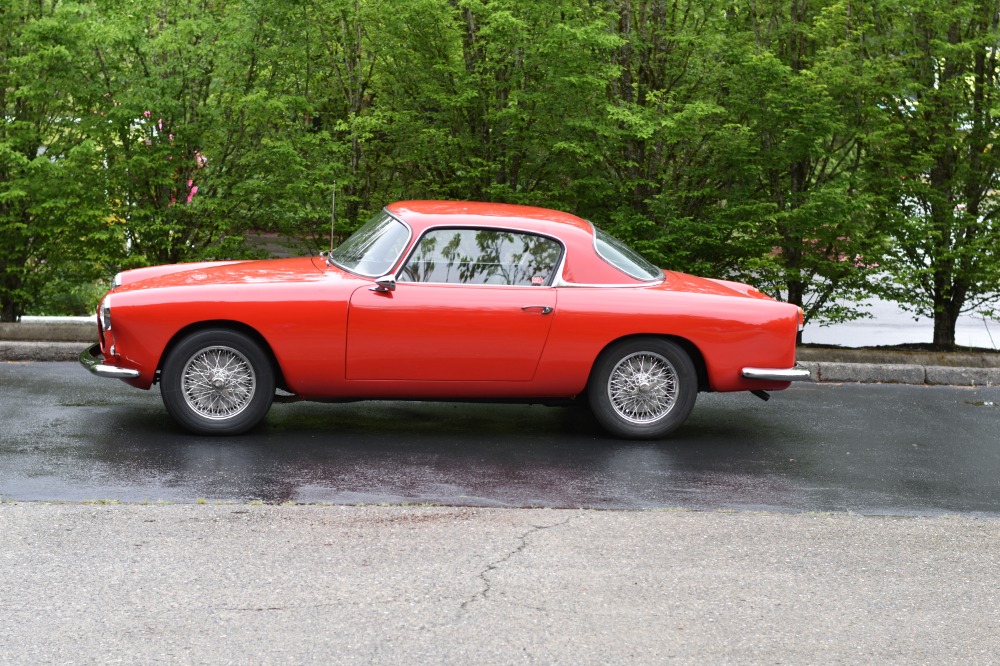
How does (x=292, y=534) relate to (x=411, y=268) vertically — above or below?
below

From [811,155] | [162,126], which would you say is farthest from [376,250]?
[811,155]

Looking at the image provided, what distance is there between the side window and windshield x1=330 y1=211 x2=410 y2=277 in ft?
0.39

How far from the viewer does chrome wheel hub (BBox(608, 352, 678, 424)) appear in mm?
8016

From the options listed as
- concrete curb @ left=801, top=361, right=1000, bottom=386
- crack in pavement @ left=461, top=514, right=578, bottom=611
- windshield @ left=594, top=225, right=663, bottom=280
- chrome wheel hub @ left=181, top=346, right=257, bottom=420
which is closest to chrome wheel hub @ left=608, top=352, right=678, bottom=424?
→ windshield @ left=594, top=225, right=663, bottom=280

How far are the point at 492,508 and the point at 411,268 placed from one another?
2.17 meters

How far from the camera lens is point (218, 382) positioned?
7.64 m

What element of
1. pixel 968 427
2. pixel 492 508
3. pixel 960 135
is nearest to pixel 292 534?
pixel 492 508

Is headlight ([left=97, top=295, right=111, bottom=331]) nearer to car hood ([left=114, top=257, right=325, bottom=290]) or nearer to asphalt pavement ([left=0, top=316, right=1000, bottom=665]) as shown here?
car hood ([left=114, top=257, right=325, bottom=290])

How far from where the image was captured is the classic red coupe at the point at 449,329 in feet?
24.9

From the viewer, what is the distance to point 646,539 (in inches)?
225

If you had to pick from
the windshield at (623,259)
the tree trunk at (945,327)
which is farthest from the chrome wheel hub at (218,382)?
the tree trunk at (945,327)

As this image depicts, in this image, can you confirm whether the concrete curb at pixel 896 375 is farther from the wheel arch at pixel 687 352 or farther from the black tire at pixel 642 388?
the black tire at pixel 642 388

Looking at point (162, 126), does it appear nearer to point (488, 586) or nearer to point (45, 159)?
point (45, 159)

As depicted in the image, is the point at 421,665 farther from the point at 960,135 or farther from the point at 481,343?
the point at 960,135
